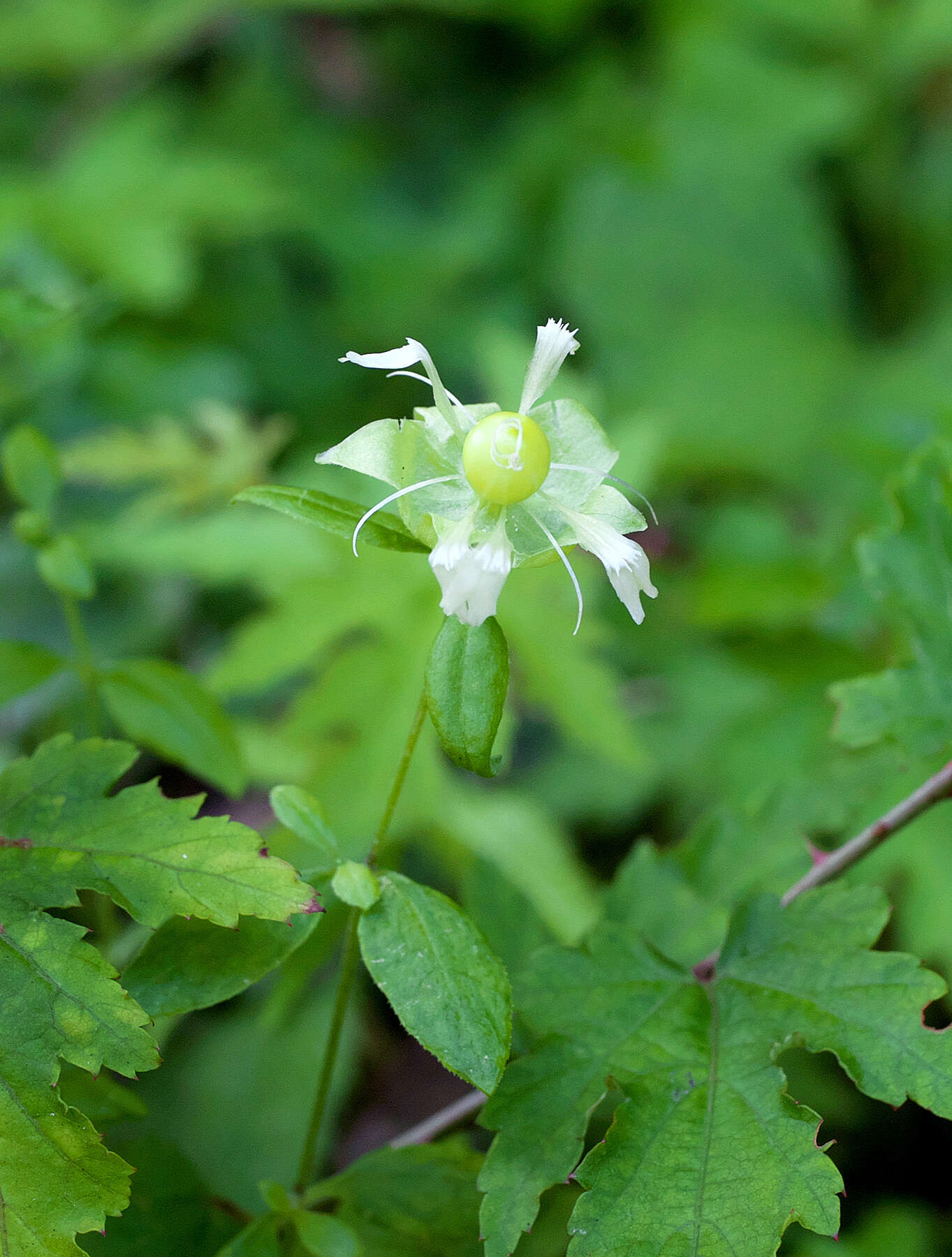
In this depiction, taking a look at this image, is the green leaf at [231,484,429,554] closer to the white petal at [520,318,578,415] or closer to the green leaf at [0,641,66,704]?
the white petal at [520,318,578,415]

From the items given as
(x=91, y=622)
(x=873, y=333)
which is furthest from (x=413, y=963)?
(x=873, y=333)

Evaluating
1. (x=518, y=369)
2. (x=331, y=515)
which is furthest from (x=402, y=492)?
(x=518, y=369)

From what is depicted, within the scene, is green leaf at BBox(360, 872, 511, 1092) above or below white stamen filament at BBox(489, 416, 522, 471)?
below

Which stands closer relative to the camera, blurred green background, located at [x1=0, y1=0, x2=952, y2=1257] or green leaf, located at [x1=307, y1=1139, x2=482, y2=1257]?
green leaf, located at [x1=307, y1=1139, x2=482, y2=1257]


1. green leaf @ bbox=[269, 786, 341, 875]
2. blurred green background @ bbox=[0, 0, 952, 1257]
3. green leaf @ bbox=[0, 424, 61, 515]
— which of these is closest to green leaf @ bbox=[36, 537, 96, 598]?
green leaf @ bbox=[0, 424, 61, 515]

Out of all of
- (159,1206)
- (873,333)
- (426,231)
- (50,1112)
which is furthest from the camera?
(873,333)

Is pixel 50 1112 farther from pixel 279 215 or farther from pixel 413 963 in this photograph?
pixel 279 215
